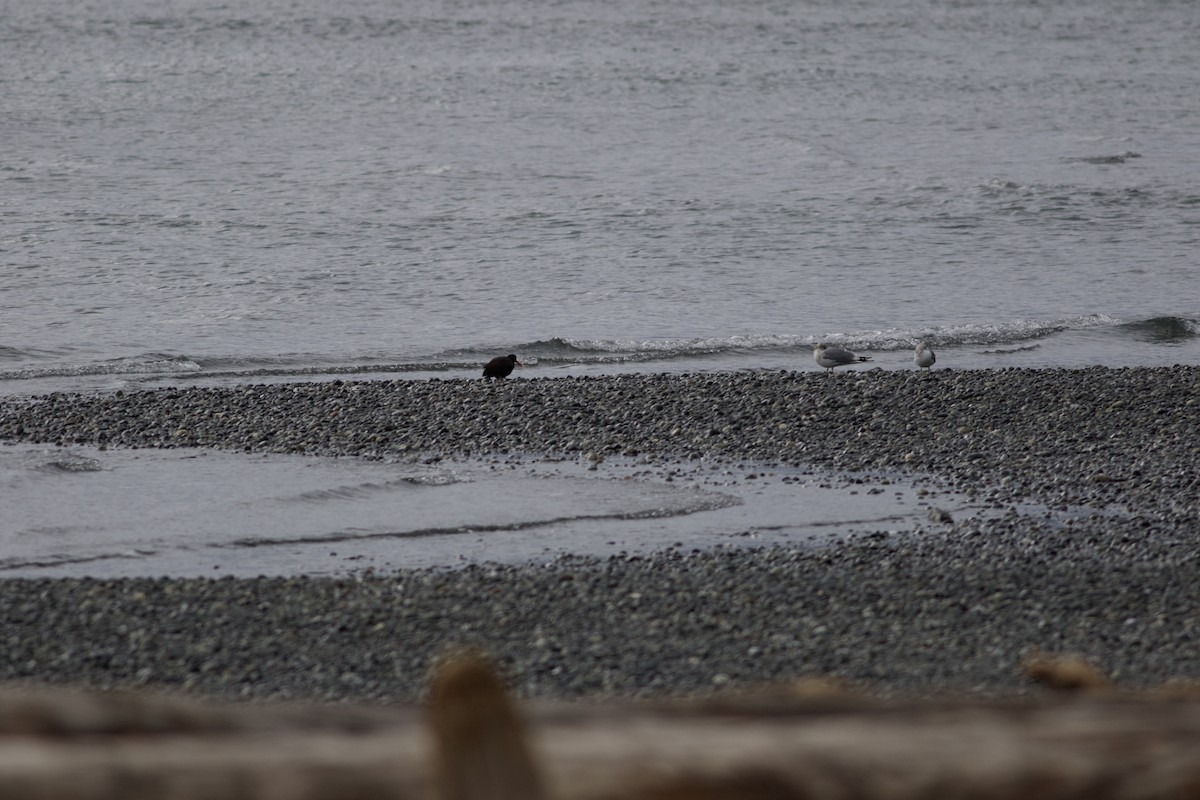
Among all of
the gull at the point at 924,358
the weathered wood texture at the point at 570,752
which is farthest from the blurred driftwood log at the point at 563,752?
the gull at the point at 924,358

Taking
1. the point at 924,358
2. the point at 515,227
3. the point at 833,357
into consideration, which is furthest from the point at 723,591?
the point at 515,227

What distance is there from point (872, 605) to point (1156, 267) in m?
17.5

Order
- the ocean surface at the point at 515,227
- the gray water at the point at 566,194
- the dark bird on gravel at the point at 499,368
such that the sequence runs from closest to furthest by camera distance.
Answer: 1. the ocean surface at the point at 515,227
2. the dark bird on gravel at the point at 499,368
3. the gray water at the point at 566,194

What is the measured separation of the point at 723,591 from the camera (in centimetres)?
791

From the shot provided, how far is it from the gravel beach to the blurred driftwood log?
458cm

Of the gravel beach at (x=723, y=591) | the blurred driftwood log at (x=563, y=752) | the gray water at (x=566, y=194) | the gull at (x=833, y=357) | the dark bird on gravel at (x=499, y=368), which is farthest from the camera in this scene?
the gray water at (x=566, y=194)

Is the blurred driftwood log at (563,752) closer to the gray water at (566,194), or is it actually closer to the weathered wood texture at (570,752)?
the weathered wood texture at (570,752)

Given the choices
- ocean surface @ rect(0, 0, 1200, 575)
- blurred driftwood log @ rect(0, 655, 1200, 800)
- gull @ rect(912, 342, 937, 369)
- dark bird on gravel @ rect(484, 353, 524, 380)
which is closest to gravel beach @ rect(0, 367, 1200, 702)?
ocean surface @ rect(0, 0, 1200, 575)

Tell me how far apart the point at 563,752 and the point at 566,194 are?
26956mm

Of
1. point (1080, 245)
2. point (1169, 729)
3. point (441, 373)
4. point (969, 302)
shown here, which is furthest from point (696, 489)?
point (1080, 245)

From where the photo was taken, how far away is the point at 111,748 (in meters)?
1.65

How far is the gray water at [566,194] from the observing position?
1814 centimetres

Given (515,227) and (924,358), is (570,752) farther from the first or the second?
(515,227)

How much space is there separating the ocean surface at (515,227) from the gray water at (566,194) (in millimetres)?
127
